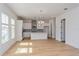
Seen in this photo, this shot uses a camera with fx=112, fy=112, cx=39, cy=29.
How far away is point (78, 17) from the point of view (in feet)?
20.2

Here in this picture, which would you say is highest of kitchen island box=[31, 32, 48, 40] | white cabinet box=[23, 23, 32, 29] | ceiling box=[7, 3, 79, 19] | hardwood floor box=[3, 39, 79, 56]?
ceiling box=[7, 3, 79, 19]

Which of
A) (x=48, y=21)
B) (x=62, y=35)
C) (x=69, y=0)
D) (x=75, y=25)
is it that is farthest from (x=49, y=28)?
(x=69, y=0)

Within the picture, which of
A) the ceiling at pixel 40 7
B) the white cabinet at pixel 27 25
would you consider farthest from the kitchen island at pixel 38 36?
the ceiling at pixel 40 7

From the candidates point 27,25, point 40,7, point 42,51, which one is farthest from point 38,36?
point 42,51

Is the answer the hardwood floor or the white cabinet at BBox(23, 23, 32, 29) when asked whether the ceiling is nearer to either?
the hardwood floor

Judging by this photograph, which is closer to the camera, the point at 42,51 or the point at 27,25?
the point at 42,51

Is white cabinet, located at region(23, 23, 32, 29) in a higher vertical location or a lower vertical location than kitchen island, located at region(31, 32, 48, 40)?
higher

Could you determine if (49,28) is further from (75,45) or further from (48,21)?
(75,45)

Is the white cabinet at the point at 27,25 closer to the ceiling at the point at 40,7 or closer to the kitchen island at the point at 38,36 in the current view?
the kitchen island at the point at 38,36

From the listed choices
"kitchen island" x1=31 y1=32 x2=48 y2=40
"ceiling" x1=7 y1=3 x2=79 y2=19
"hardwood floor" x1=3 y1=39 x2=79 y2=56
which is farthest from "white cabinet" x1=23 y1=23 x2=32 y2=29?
"hardwood floor" x1=3 y1=39 x2=79 y2=56

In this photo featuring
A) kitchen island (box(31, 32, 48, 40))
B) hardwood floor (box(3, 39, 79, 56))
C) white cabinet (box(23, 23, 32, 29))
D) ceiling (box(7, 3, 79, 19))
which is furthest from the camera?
white cabinet (box(23, 23, 32, 29))

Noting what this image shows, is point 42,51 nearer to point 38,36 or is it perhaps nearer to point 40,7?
point 40,7

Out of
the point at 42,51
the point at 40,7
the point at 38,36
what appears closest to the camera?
the point at 42,51

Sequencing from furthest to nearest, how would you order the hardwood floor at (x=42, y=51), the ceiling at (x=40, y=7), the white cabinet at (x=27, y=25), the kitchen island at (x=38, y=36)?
the white cabinet at (x=27, y=25)
the kitchen island at (x=38, y=36)
the ceiling at (x=40, y=7)
the hardwood floor at (x=42, y=51)
